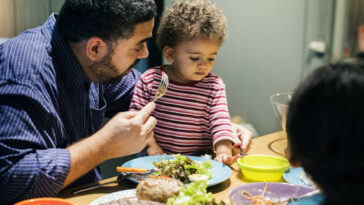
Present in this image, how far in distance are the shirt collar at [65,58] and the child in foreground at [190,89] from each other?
340 millimetres

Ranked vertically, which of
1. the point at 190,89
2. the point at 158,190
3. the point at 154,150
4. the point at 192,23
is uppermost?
the point at 192,23

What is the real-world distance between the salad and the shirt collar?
1.38 feet

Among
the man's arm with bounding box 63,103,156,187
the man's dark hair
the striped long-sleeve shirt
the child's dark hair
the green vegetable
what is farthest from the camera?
the striped long-sleeve shirt

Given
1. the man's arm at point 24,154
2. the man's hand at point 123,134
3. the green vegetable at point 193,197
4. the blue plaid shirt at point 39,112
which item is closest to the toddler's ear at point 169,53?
the blue plaid shirt at point 39,112

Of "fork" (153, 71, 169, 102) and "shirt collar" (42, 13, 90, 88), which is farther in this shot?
"fork" (153, 71, 169, 102)

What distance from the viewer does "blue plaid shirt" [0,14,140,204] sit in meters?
1.01

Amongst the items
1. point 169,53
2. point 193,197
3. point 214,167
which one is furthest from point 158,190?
point 169,53

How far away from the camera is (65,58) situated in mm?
1279

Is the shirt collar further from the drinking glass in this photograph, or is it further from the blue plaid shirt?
the drinking glass

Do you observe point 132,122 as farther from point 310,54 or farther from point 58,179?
point 310,54

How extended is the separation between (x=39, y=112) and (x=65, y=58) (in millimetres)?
266

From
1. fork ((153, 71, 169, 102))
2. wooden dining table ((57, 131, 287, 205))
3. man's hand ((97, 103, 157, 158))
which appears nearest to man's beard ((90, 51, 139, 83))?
fork ((153, 71, 169, 102))

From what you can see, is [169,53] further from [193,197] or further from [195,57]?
[193,197]

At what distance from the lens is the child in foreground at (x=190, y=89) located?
1.54 metres
